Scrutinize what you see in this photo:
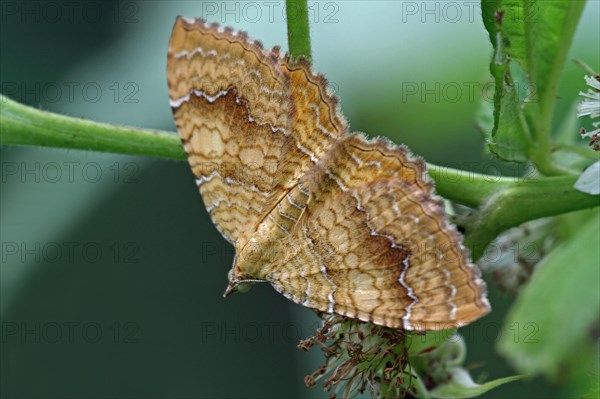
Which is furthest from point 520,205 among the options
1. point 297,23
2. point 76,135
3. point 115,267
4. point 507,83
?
point 115,267

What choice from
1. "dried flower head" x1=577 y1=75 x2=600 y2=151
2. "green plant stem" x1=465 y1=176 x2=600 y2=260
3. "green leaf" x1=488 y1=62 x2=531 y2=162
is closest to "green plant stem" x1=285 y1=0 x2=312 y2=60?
"green leaf" x1=488 y1=62 x2=531 y2=162

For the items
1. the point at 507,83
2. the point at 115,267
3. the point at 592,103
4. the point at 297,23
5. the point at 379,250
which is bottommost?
the point at 115,267

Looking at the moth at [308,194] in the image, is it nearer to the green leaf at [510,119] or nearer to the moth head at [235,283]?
the moth head at [235,283]

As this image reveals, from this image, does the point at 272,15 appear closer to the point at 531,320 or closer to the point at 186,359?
the point at 531,320

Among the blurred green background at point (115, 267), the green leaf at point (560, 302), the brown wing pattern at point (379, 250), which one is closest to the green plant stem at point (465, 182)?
the brown wing pattern at point (379, 250)

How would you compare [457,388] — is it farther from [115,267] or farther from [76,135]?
[115,267]
